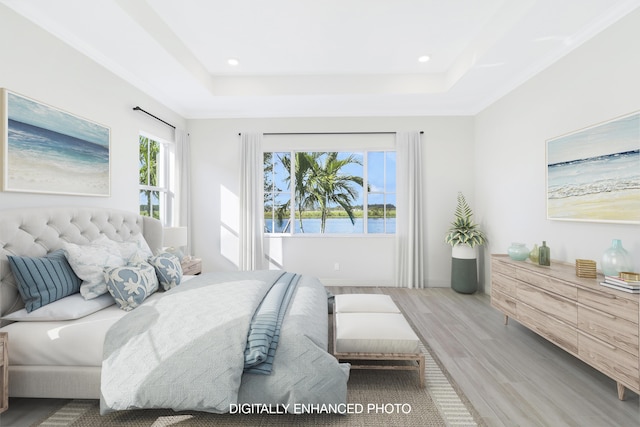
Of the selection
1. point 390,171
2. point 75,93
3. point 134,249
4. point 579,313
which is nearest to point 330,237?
point 390,171

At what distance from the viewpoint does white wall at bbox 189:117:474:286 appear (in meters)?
4.45

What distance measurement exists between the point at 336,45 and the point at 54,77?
2.58m

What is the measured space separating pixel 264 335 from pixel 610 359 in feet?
7.07

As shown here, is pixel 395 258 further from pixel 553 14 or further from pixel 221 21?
pixel 221 21

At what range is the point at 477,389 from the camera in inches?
76.7

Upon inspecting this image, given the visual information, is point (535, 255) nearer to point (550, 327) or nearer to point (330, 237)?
point (550, 327)

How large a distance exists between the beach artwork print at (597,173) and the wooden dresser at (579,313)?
1.70 feet

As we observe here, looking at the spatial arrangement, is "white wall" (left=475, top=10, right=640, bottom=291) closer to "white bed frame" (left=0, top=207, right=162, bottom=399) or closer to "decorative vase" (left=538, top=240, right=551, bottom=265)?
"decorative vase" (left=538, top=240, right=551, bottom=265)

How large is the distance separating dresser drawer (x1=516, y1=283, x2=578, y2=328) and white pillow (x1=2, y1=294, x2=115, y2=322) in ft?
11.0

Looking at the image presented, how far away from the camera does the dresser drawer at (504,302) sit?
9.24 ft

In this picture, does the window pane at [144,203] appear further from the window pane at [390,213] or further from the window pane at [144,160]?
the window pane at [390,213]

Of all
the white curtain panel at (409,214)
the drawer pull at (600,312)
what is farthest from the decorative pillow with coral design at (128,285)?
the white curtain panel at (409,214)

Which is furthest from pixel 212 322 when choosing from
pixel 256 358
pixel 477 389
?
pixel 477 389

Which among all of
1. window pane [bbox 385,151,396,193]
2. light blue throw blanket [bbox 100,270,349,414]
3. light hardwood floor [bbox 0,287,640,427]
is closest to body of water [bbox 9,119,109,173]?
light blue throw blanket [bbox 100,270,349,414]
